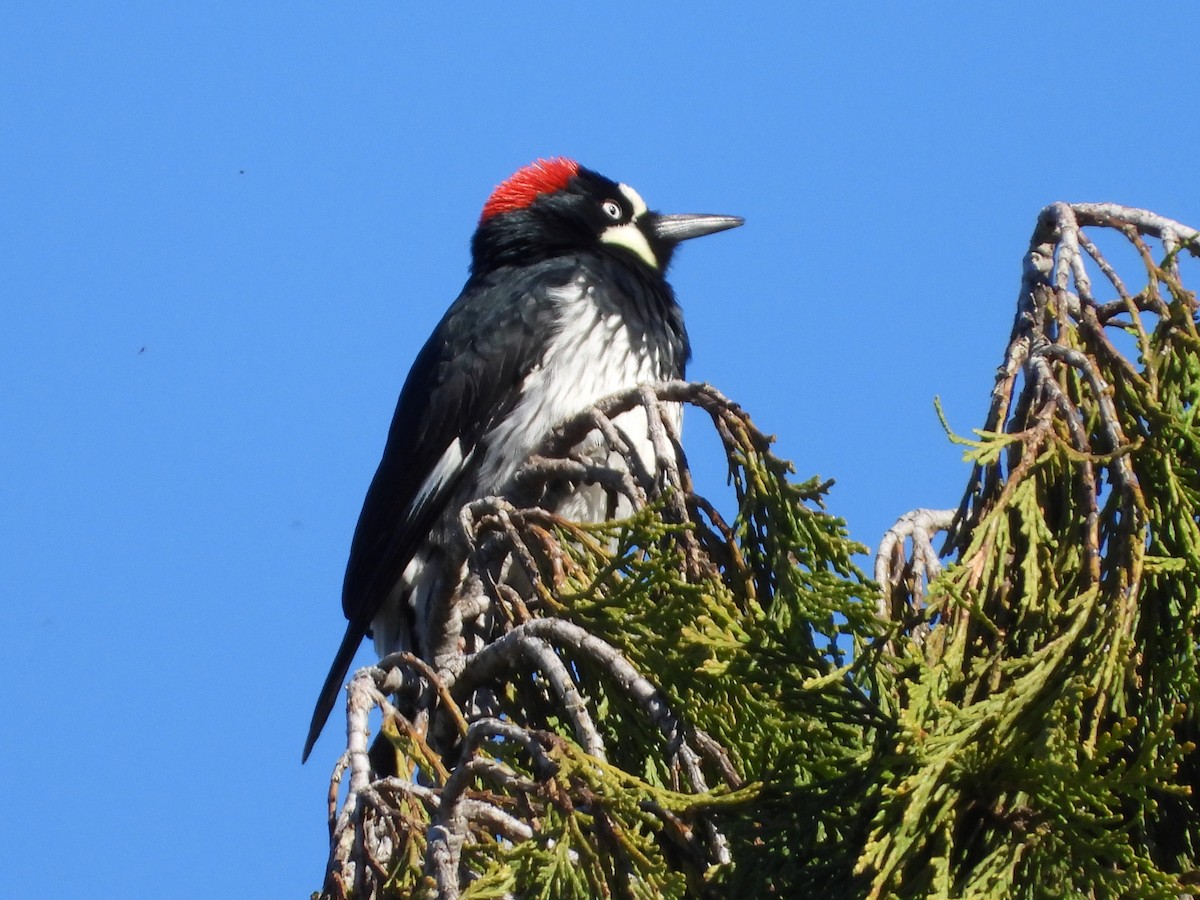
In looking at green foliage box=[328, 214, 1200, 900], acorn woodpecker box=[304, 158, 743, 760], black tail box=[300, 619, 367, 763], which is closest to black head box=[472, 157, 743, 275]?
acorn woodpecker box=[304, 158, 743, 760]

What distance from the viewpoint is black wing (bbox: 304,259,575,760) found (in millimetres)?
4328

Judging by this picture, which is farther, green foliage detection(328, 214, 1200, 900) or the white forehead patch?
the white forehead patch

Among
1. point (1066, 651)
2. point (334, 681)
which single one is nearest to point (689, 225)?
point (334, 681)

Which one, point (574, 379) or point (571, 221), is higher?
point (571, 221)

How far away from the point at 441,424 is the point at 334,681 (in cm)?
85

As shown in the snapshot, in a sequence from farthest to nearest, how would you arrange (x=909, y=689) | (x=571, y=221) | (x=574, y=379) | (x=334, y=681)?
(x=571, y=221) < (x=574, y=379) < (x=334, y=681) < (x=909, y=689)

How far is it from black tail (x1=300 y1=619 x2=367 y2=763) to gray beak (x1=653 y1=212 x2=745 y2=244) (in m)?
2.21

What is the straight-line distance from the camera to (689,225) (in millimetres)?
5781

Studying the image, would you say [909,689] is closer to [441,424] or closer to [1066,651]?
[1066,651]

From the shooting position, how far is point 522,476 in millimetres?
3539

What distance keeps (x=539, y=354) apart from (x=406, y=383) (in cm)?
63

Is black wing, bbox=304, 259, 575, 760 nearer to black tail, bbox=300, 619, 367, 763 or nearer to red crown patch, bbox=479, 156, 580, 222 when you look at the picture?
black tail, bbox=300, 619, 367, 763

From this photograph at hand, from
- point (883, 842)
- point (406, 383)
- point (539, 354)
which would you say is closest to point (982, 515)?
point (883, 842)

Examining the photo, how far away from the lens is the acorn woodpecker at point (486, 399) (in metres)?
4.33
